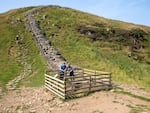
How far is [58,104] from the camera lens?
71.9 feet

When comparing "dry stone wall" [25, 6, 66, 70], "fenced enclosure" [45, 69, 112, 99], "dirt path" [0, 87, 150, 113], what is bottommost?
"dirt path" [0, 87, 150, 113]

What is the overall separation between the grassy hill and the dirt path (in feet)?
22.6

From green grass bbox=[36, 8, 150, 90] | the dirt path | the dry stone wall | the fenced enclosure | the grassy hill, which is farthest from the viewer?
green grass bbox=[36, 8, 150, 90]

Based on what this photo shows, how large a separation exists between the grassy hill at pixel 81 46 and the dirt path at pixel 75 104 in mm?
6875

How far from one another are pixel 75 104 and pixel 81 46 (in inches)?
1190

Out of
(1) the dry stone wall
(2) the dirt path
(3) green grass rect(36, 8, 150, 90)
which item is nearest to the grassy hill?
(3) green grass rect(36, 8, 150, 90)

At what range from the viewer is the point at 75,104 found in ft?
70.3

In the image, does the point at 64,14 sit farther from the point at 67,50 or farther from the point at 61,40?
the point at 67,50

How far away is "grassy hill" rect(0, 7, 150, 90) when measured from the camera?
3922 cm

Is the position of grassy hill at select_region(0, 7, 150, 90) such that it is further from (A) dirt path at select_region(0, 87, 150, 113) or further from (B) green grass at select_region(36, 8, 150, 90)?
(A) dirt path at select_region(0, 87, 150, 113)

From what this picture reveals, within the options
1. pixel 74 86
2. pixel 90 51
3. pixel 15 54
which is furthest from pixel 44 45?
pixel 74 86

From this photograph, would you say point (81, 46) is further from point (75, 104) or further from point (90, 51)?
point (75, 104)

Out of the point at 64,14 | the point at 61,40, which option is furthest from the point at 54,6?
the point at 61,40

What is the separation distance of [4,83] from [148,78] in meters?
22.0
